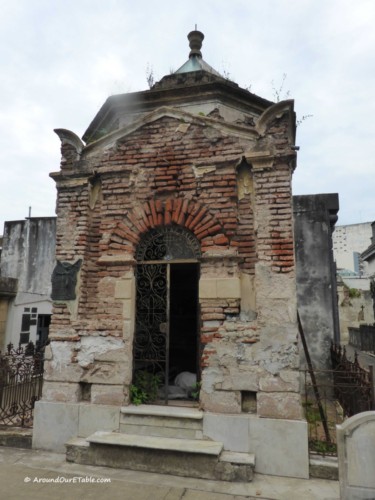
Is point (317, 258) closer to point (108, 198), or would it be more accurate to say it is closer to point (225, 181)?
point (225, 181)

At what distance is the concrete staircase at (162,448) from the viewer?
4566 mm

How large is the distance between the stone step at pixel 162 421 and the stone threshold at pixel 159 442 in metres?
0.09

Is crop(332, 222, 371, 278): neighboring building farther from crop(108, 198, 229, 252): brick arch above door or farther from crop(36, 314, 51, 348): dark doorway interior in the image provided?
crop(108, 198, 229, 252): brick arch above door

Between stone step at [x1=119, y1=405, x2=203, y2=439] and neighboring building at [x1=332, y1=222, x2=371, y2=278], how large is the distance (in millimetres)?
30074

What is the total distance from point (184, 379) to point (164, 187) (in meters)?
3.50

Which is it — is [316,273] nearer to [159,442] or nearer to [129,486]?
[159,442]

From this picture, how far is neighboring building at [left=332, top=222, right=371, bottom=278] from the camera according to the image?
32000 millimetres

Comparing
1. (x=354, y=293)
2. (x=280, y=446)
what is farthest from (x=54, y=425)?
(x=354, y=293)

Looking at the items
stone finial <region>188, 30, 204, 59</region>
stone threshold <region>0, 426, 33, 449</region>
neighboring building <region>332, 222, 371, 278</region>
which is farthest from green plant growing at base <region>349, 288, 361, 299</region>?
stone threshold <region>0, 426, 33, 449</region>

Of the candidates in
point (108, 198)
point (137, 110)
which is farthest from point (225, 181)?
point (137, 110)

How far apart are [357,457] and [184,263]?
339 centimetres

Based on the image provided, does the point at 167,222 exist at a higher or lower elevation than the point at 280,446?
higher

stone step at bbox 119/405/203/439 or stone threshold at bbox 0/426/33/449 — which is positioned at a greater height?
stone step at bbox 119/405/203/439

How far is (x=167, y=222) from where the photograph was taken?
18.7ft
